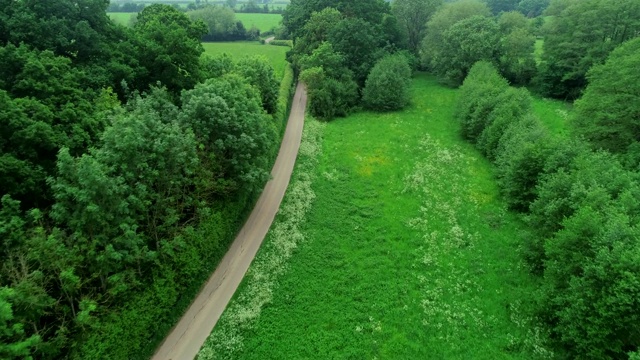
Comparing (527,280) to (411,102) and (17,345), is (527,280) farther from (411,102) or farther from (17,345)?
(411,102)

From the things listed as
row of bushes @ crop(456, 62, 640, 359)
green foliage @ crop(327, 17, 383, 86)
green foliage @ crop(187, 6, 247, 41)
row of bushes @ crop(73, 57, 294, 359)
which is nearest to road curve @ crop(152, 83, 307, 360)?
→ row of bushes @ crop(73, 57, 294, 359)

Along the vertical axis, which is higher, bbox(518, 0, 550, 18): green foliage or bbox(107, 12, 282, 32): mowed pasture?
bbox(518, 0, 550, 18): green foliage

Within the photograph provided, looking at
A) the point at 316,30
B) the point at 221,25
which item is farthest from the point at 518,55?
the point at 221,25

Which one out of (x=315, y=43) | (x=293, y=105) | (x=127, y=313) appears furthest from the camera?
(x=315, y=43)

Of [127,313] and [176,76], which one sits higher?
[176,76]

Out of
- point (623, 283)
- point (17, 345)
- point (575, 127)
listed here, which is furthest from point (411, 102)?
point (17, 345)

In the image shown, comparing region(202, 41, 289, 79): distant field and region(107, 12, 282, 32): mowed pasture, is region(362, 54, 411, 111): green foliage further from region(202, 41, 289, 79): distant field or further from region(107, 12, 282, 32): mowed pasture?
region(107, 12, 282, 32): mowed pasture

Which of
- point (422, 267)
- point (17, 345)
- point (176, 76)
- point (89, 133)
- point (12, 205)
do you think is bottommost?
point (422, 267)
